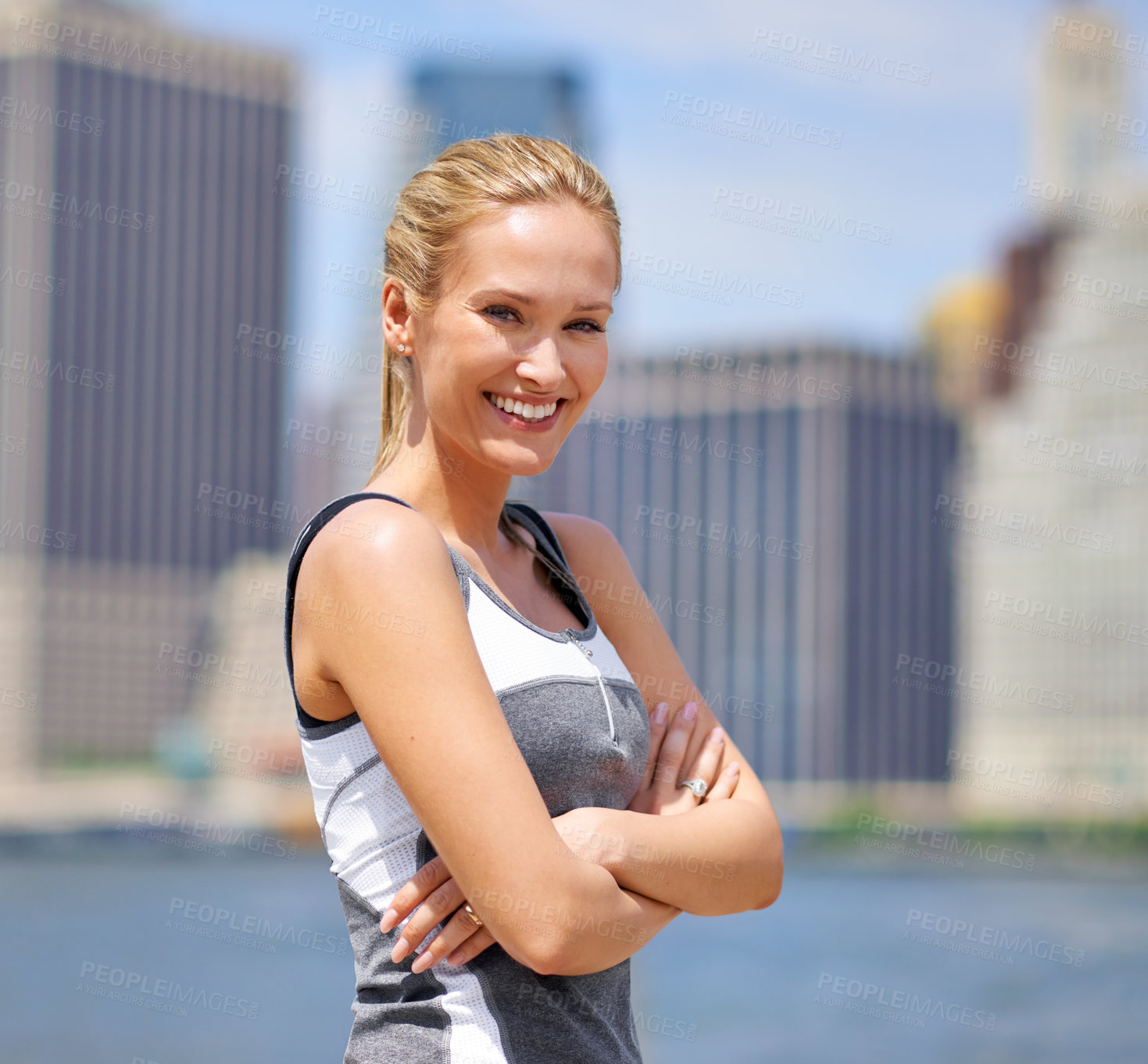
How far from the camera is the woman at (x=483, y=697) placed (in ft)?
6.97

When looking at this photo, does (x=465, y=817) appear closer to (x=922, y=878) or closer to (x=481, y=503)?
(x=481, y=503)

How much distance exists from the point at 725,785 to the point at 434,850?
691 millimetres

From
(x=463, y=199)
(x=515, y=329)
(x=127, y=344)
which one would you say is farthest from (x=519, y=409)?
(x=127, y=344)

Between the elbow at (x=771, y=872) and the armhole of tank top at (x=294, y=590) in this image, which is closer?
the armhole of tank top at (x=294, y=590)

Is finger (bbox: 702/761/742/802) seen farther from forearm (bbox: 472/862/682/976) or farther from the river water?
the river water

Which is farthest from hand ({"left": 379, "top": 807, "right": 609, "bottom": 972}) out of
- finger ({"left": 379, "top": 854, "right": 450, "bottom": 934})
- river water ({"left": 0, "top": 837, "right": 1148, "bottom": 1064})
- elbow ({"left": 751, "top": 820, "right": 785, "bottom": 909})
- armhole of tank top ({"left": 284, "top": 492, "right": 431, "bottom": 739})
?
river water ({"left": 0, "top": 837, "right": 1148, "bottom": 1064})

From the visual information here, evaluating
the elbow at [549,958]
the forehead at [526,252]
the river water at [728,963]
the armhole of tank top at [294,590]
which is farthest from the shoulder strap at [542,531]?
the river water at [728,963]

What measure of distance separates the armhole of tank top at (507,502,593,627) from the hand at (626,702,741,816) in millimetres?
265

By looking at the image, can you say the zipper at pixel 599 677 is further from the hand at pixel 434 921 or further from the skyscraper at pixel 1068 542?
→ the skyscraper at pixel 1068 542

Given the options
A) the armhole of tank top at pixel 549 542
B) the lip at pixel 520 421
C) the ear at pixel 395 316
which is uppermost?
the ear at pixel 395 316

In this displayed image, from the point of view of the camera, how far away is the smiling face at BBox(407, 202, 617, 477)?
2307 millimetres

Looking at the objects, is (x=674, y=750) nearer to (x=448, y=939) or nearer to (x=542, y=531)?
(x=542, y=531)

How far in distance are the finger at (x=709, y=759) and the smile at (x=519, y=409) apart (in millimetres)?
757

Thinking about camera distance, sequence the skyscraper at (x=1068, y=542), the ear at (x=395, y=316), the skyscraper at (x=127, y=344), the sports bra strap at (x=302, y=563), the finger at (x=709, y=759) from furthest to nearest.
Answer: the skyscraper at (x=127, y=344), the skyscraper at (x=1068, y=542), the finger at (x=709, y=759), the ear at (x=395, y=316), the sports bra strap at (x=302, y=563)
